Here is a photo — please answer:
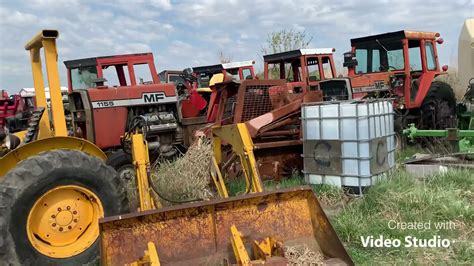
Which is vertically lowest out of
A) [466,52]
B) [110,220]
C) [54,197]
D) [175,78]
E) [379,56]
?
[110,220]

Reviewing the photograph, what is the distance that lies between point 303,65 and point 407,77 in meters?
2.33

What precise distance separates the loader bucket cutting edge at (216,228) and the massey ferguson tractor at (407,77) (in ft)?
18.8

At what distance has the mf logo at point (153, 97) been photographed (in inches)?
334

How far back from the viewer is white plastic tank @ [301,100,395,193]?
579 cm

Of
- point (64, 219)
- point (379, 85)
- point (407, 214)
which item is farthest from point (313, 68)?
point (64, 219)

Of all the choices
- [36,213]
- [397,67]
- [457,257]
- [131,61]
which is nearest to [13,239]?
[36,213]

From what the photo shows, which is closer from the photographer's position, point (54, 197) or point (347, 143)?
point (54, 197)

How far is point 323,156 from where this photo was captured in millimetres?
6129

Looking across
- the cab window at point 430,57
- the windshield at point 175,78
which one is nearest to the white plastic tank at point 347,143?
the cab window at point 430,57

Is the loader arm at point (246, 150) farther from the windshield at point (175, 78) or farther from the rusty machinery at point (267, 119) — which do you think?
the windshield at point (175, 78)

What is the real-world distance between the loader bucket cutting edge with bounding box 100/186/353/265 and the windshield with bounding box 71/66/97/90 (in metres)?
5.97

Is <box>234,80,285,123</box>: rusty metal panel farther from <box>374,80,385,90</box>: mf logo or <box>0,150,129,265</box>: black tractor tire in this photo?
<box>0,150,129,265</box>: black tractor tire

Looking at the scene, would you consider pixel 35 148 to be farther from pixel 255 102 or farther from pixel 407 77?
pixel 407 77

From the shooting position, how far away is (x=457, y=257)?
13.2 ft
